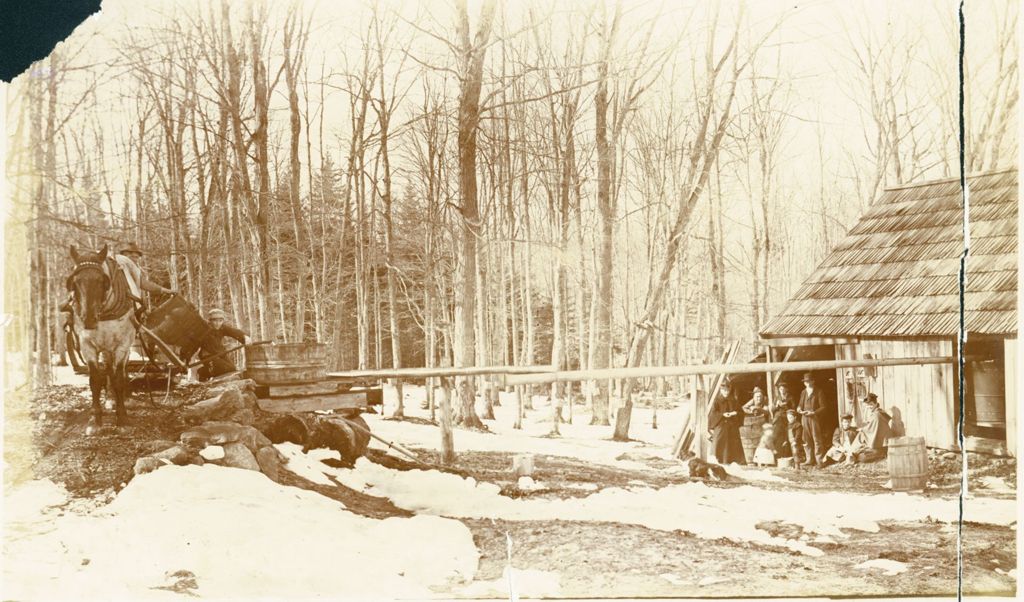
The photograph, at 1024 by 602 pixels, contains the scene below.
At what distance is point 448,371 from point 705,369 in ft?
3.58

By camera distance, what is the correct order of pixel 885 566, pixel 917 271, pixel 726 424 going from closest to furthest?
pixel 885 566, pixel 917 271, pixel 726 424

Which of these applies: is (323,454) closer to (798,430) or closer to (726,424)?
(726,424)

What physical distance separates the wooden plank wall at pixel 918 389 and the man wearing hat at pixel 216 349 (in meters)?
2.62

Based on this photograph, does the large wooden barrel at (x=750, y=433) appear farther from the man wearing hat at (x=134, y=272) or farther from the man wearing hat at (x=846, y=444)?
the man wearing hat at (x=134, y=272)

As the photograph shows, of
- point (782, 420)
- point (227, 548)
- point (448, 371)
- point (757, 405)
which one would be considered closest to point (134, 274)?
point (227, 548)

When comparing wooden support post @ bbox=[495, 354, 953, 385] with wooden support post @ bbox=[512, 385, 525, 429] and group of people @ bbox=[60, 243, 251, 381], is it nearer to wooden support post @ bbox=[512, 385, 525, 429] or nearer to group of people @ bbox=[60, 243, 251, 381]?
wooden support post @ bbox=[512, 385, 525, 429]

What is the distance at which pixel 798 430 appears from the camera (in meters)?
2.81

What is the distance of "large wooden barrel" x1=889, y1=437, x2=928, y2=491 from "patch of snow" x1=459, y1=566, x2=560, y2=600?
58.8 inches

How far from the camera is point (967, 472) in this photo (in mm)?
2742

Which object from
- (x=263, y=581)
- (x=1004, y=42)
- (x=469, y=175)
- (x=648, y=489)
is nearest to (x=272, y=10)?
(x=469, y=175)

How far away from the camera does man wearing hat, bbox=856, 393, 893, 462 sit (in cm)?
273

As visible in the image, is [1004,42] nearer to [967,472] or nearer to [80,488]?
[967,472]

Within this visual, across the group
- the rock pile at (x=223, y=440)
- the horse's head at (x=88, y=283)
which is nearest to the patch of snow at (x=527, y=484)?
→ the rock pile at (x=223, y=440)

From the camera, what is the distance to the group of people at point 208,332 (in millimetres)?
2771
